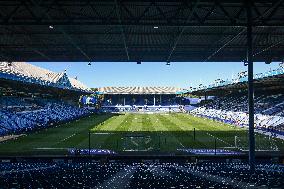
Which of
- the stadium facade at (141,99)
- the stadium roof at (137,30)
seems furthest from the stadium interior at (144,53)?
the stadium facade at (141,99)

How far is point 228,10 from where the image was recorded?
1598cm

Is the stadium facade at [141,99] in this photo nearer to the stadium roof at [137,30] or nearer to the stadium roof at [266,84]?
the stadium roof at [266,84]

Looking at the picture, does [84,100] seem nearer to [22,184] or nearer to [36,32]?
[36,32]

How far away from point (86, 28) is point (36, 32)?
2.76m

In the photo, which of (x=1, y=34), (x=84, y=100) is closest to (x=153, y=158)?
(x=1, y=34)

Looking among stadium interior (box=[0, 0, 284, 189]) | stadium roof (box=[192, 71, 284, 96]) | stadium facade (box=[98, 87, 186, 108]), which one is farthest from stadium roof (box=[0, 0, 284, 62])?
stadium facade (box=[98, 87, 186, 108])

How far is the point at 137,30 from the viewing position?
17.7m

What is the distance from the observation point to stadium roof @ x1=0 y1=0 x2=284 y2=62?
592 inches

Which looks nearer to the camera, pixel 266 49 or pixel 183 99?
pixel 266 49

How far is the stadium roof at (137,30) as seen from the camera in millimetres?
15031

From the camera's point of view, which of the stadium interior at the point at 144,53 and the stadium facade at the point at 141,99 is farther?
the stadium facade at the point at 141,99

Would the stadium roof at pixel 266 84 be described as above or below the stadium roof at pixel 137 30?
below

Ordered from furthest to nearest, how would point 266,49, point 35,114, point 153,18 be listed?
point 35,114 < point 266,49 < point 153,18

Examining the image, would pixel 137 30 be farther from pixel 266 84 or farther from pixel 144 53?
pixel 266 84
